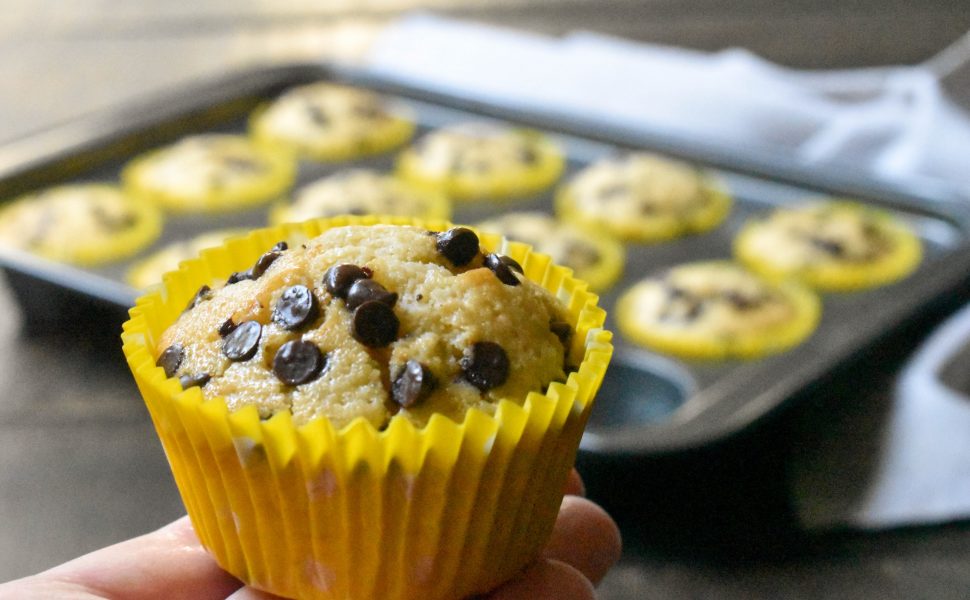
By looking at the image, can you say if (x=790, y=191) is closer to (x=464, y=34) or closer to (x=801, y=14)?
(x=464, y=34)

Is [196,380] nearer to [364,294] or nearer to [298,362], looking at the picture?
[298,362]

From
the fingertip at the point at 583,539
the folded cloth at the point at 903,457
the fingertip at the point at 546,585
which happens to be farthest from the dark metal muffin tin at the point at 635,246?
the fingertip at the point at 546,585

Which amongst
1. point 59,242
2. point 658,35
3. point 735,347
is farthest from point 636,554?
point 658,35

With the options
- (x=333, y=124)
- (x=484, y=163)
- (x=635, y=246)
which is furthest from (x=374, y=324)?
(x=333, y=124)

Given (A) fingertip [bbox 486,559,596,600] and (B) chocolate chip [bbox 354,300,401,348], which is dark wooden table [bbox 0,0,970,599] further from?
(B) chocolate chip [bbox 354,300,401,348]

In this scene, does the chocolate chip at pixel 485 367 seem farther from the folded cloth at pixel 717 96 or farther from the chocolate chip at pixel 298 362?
the folded cloth at pixel 717 96

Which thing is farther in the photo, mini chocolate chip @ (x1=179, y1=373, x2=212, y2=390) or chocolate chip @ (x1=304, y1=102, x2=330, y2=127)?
chocolate chip @ (x1=304, y1=102, x2=330, y2=127)

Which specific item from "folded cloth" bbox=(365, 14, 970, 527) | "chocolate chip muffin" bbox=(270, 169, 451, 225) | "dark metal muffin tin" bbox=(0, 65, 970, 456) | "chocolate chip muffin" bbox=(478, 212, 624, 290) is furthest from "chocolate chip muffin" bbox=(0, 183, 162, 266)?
"folded cloth" bbox=(365, 14, 970, 527)
